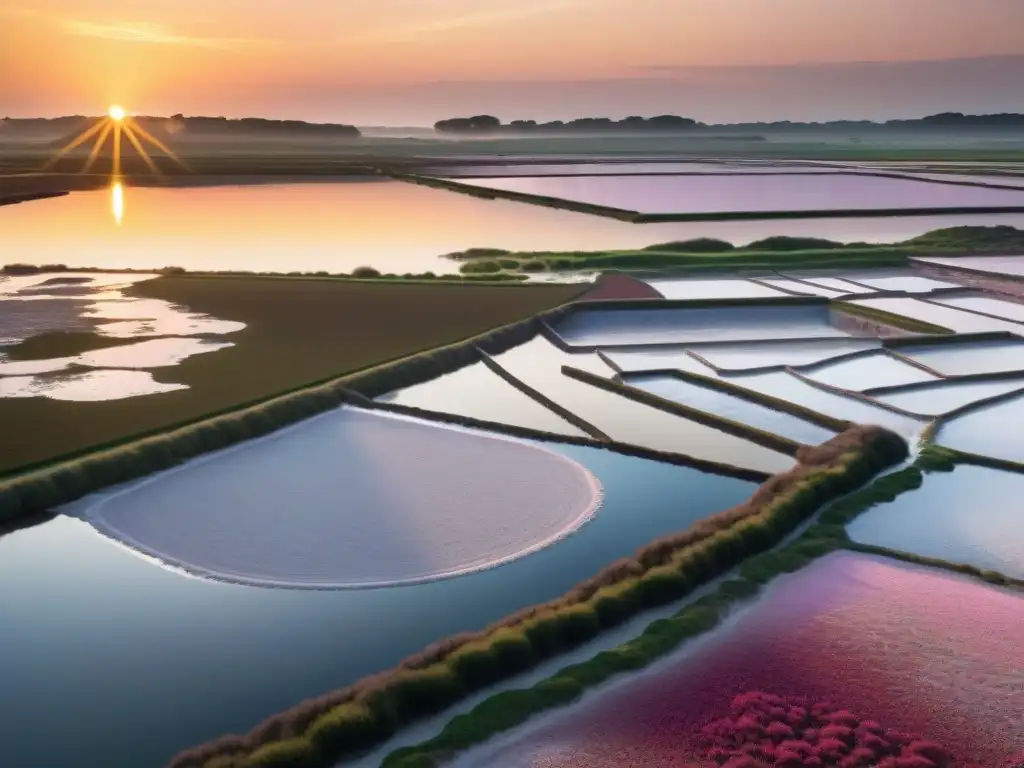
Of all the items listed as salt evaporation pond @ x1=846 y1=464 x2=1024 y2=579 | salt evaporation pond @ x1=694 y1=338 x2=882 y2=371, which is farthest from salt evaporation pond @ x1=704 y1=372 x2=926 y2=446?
salt evaporation pond @ x1=846 y1=464 x2=1024 y2=579

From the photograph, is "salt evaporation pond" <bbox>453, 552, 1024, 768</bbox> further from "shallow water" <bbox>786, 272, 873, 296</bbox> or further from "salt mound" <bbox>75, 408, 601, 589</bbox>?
"shallow water" <bbox>786, 272, 873, 296</bbox>

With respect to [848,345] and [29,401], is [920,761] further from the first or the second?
[848,345]

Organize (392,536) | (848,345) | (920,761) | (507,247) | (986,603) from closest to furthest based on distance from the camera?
(920,761), (986,603), (392,536), (848,345), (507,247)

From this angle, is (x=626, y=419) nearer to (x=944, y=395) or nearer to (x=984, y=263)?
(x=944, y=395)

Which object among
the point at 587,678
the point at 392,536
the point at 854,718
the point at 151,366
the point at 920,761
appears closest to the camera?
the point at 920,761

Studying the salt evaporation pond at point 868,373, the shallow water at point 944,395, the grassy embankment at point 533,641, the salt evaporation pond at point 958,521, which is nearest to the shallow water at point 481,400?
the grassy embankment at point 533,641

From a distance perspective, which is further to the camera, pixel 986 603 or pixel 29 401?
pixel 29 401

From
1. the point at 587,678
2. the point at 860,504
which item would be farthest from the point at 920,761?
the point at 860,504
